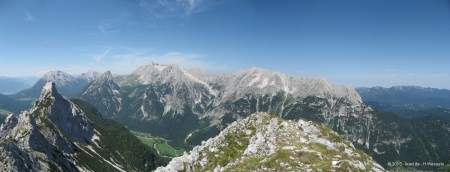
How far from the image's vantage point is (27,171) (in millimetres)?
184375

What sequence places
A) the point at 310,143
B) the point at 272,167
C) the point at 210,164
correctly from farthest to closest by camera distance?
1. the point at 210,164
2. the point at 310,143
3. the point at 272,167

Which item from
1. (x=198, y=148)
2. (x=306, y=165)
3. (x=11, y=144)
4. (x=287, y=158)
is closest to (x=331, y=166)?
(x=306, y=165)

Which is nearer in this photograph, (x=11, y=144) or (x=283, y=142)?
(x=283, y=142)

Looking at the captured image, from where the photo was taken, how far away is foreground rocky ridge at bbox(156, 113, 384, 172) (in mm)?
74500

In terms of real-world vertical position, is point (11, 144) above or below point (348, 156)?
below

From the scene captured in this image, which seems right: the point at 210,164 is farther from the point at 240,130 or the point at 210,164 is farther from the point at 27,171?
the point at 27,171

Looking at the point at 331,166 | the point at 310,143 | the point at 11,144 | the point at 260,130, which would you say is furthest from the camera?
the point at 11,144

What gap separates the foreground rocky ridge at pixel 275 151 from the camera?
74.5 meters

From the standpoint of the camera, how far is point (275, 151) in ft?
286

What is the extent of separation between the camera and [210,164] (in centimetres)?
10088

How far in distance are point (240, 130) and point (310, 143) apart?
31.9 m

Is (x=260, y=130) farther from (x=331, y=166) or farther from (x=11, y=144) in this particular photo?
(x=11, y=144)

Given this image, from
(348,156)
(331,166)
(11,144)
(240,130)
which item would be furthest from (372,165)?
(11,144)

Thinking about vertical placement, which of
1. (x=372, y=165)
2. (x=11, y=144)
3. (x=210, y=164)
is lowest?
(x=11, y=144)
